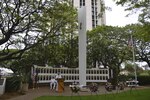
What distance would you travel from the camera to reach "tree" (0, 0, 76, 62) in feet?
57.1

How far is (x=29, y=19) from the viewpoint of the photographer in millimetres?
18047

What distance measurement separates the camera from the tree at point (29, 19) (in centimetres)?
1741

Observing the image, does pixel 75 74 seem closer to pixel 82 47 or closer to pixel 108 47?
pixel 82 47

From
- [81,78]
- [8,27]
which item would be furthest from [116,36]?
[8,27]

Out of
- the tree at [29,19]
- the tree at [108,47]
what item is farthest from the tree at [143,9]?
the tree at [108,47]

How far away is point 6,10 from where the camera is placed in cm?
1770

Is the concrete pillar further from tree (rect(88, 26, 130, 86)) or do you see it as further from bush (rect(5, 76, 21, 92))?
tree (rect(88, 26, 130, 86))

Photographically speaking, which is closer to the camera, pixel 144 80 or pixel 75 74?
pixel 75 74

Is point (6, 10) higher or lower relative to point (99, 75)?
higher

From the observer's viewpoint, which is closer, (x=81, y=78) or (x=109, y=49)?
(x=81, y=78)

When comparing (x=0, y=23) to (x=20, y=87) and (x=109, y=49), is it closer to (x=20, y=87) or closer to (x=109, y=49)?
(x=20, y=87)

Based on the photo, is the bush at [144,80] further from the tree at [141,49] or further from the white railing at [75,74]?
the white railing at [75,74]

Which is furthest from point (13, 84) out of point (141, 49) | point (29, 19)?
point (141, 49)

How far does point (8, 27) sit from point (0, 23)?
70 cm
